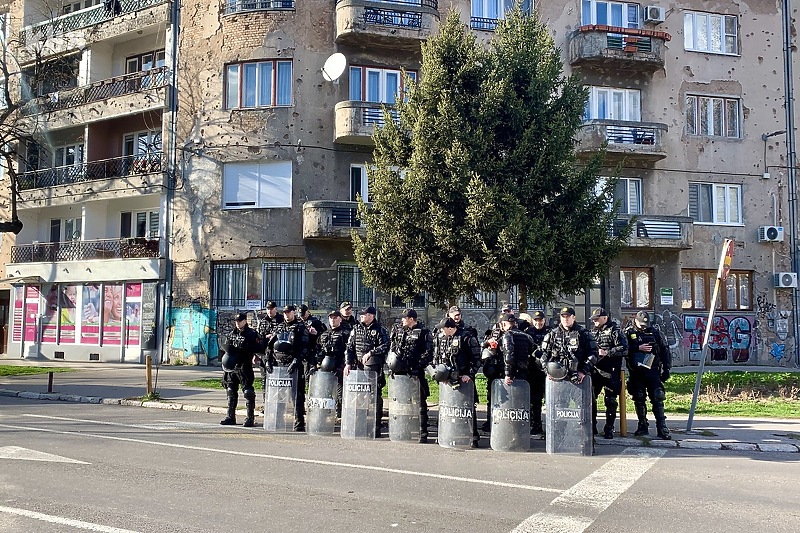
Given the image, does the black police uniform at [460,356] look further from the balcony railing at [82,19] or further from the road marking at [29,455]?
the balcony railing at [82,19]

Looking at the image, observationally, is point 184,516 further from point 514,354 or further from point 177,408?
point 177,408

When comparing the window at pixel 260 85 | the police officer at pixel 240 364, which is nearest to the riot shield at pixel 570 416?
the police officer at pixel 240 364

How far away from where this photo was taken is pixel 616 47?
24.6m

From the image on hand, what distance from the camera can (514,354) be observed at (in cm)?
954

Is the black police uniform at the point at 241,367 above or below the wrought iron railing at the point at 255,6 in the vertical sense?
below

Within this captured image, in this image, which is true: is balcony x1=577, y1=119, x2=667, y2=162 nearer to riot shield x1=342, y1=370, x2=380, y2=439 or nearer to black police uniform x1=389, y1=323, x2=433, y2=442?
black police uniform x1=389, y1=323, x2=433, y2=442

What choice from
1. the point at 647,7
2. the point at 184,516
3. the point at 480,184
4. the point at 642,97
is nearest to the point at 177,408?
the point at 480,184

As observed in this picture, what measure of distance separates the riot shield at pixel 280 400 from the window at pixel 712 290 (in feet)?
60.3

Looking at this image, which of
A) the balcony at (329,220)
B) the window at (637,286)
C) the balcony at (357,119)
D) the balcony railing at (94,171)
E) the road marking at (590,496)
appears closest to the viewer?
the road marking at (590,496)

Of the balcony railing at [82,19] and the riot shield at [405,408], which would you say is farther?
the balcony railing at [82,19]

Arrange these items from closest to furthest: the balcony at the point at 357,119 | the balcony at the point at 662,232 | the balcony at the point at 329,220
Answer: the balcony at the point at 329,220
the balcony at the point at 357,119
the balcony at the point at 662,232

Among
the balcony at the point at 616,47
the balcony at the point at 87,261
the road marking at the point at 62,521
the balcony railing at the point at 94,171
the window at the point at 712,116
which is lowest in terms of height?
the road marking at the point at 62,521

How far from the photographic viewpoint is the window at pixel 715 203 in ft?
84.6

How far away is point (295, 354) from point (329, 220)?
11.3 meters
